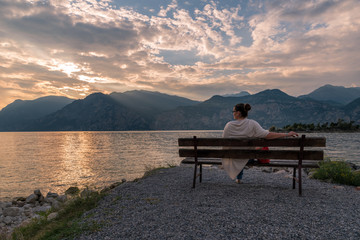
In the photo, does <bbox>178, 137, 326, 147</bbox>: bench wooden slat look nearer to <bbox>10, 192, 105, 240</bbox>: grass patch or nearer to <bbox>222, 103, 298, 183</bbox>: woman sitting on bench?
<bbox>222, 103, 298, 183</bbox>: woman sitting on bench

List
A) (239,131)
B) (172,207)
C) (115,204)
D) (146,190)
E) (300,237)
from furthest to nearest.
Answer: (146,190), (239,131), (115,204), (172,207), (300,237)

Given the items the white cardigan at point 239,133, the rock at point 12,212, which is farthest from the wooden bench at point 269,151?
the rock at point 12,212

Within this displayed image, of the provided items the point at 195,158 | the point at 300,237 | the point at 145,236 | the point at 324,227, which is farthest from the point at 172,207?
the point at 324,227

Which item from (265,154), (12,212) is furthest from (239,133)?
(12,212)

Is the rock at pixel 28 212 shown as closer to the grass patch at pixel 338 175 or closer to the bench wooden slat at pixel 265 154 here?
the bench wooden slat at pixel 265 154

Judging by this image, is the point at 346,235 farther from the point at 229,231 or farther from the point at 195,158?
the point at 195,158

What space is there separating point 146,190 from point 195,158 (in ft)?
6.76

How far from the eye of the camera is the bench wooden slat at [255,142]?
6.24 m

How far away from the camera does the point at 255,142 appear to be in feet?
22.4

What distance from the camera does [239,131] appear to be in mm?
7410

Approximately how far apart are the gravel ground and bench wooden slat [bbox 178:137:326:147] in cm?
150

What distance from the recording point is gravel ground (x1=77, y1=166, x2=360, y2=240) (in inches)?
169

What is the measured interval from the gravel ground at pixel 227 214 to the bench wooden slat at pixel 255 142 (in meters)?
1.50

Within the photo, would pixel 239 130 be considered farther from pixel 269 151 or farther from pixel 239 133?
pixel 269 151
